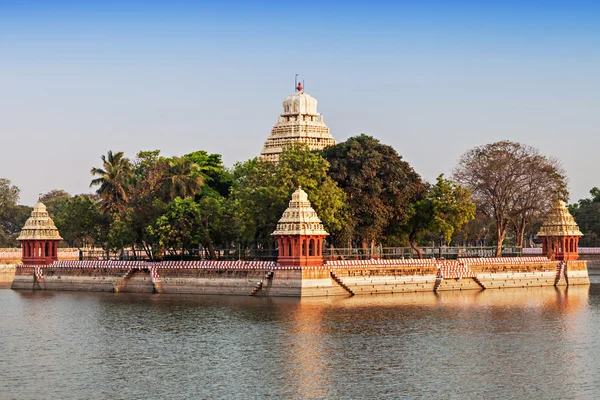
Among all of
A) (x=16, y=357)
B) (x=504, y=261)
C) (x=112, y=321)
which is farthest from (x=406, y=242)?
(x=16, y=357)

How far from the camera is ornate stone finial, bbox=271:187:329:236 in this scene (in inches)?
2539

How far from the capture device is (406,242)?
8369 cm

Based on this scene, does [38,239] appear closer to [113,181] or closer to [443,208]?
[113,181]

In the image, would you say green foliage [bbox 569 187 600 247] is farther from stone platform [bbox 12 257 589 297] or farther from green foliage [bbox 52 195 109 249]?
green foliage [bbox 52 195 109 249]

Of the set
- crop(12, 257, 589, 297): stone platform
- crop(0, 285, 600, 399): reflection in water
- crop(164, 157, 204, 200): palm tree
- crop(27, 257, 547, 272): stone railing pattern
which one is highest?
crop(164, 157, 204, 200): palm tree

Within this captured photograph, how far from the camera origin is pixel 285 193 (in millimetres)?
69312

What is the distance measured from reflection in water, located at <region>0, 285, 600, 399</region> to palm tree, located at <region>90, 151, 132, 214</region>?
17.2 m

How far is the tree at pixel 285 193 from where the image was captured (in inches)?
2736

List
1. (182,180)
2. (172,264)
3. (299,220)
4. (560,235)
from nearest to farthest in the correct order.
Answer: (299,220) < (172,264) < (182,180) < (560,235)

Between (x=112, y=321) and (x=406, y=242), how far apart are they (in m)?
33.4

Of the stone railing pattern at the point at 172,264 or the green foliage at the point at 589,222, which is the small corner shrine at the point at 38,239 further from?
the green foliage at the point at 589,222

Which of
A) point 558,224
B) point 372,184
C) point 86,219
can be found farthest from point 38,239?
point 558,224

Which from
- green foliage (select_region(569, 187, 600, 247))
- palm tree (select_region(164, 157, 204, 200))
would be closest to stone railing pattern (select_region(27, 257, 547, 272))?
palm tree (select_region(164, 157, 204, 200))

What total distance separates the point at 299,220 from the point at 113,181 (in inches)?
958
